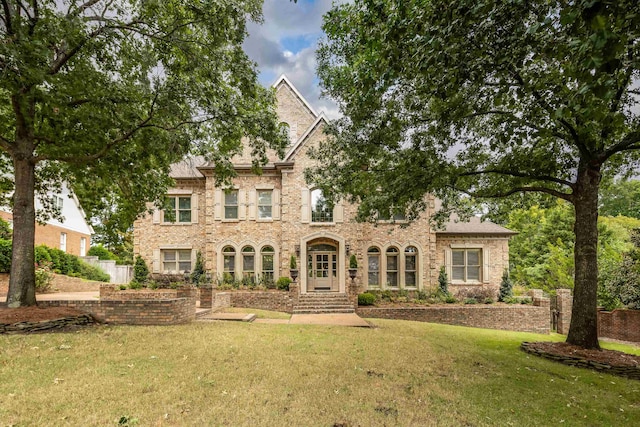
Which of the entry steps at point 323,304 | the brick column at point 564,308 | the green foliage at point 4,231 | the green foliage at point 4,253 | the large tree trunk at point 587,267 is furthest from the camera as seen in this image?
the green foliage at point 4,231

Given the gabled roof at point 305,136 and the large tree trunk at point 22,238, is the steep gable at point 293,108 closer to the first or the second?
the gabled roof at point 305,136

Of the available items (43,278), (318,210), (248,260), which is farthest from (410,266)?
(43,278)

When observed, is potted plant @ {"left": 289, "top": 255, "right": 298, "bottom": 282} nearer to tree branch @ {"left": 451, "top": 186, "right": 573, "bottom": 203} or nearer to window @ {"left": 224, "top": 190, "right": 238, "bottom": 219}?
window @ {"left": 224, "top": 190, "right": 238, "bottom": 219}

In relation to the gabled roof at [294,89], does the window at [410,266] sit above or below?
below

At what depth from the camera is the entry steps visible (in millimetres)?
14000

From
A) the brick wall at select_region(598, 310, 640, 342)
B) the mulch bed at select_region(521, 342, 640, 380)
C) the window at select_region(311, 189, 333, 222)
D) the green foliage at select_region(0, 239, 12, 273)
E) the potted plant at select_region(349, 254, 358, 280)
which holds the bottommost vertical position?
the brick wall at select_region(598, 310, 640, 342)

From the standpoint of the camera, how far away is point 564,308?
14383 mm

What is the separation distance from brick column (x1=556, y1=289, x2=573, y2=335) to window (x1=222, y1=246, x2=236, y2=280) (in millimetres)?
15209

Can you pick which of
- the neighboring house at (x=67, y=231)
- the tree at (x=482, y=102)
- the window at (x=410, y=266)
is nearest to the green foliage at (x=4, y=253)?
the neighboring house at (x=67, y=231)

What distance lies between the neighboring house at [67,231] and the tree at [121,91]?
52.6ft

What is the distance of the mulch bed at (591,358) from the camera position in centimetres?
673

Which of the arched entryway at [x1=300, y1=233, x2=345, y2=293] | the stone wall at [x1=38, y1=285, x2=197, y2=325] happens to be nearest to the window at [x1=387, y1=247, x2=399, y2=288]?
the arched entryway at [x1=300, y1=233, x2=345, y2=293]

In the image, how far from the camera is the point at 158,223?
59.7 feet

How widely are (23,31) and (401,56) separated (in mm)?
7549
